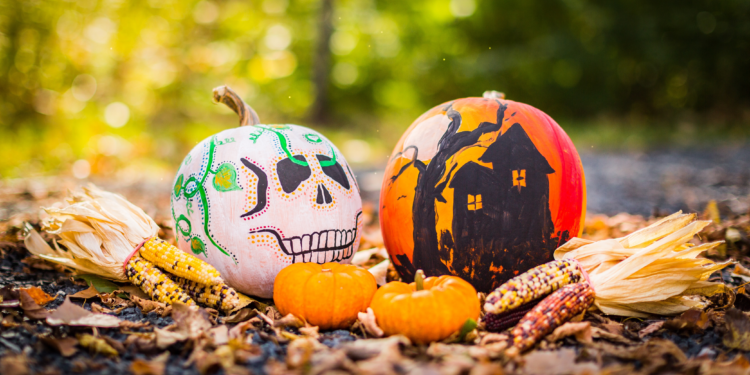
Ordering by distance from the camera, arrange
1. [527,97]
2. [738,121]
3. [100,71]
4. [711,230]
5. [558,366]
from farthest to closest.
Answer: [527,97] < [738,121] < [100,71] < [711,230] < [558,366]

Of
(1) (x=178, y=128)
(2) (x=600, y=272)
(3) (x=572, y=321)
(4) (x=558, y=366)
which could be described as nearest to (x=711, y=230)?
(2) (x=600, y=272)

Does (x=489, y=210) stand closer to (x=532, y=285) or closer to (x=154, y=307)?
(x=532, y=285)

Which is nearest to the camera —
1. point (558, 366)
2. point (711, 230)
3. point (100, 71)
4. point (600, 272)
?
point (558, 366)

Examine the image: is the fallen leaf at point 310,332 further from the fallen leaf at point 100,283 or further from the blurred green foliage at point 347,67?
A: the blurred green foliage at point 347,67

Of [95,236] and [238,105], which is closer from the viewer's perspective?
[95,236]

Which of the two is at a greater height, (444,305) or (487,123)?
(487,123)

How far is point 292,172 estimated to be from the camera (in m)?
2.85

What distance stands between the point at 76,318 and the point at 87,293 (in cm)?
65

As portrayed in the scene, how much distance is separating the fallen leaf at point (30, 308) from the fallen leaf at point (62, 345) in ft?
1.10

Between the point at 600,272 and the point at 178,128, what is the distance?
12.5m

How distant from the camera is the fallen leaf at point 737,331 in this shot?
223 centimetres

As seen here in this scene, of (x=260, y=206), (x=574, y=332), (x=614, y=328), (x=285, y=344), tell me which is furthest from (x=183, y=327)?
(x=614, y=328)

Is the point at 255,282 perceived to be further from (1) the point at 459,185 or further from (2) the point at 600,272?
(2) the point at 600,272

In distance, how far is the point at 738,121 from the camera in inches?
538
